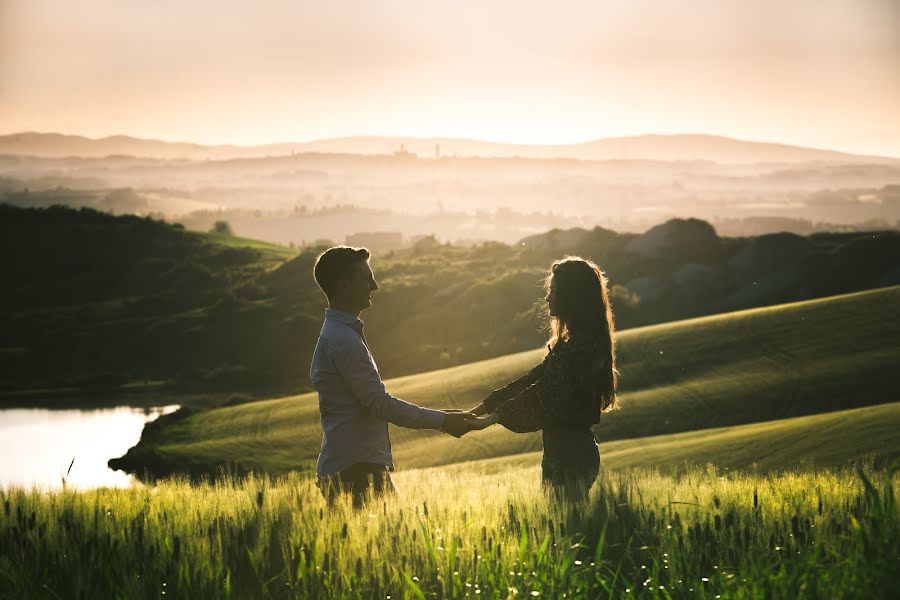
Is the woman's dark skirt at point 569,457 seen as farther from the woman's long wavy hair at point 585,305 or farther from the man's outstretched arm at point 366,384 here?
the man's outstretched arm at point 366,384

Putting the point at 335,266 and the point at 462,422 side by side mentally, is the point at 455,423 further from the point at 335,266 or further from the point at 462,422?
the point at 335,266

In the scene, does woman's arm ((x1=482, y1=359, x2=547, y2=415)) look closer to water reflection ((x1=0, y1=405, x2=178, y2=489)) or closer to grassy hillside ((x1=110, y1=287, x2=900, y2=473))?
grassy hillside ((x1=110, y1=287, x2=900, y2=473))

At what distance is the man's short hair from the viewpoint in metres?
8.91

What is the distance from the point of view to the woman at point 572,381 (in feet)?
29.9

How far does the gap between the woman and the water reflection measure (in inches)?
1618

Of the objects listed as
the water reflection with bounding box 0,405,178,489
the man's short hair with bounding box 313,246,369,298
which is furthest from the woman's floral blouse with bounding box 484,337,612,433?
the water reflection with bounding box 0,405,178,489

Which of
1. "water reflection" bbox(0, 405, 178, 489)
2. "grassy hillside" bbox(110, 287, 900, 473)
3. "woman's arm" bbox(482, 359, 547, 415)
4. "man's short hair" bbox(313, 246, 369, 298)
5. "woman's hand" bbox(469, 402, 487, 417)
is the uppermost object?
"man's short hair" bbox(313, 246, 369, 298)

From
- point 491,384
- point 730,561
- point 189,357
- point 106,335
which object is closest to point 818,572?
point 730,561

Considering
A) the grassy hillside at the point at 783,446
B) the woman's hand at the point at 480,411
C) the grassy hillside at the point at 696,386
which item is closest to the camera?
the woman's hand at the point at 480,411

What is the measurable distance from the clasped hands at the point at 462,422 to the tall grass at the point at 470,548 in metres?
1.08

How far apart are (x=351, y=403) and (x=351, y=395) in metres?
0.07

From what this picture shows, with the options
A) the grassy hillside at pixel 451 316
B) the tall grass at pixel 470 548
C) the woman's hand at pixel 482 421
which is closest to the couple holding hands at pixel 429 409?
the woman's hand at pixel 482 421

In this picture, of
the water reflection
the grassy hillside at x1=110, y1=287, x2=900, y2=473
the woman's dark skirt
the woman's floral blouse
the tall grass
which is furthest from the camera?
the water reflection

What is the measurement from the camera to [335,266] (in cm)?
892
